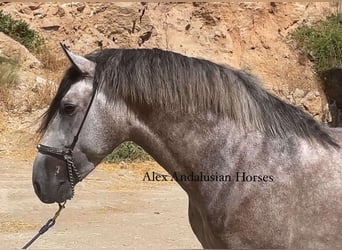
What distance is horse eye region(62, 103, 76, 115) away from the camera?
8.11 ft

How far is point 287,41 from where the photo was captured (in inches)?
503

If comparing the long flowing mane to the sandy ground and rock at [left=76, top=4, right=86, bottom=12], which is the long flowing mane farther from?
rock at [left=76, top=4, right=86, bottom=12]

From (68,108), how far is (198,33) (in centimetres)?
1014

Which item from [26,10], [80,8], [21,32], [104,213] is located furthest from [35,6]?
[104,213]

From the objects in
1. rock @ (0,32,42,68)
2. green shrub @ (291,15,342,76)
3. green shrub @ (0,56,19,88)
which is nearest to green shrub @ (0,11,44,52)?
rock @ (0,32,42,68)

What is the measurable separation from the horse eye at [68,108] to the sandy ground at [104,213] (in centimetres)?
298

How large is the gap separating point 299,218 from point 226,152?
40 cm

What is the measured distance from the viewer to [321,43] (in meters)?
12.6

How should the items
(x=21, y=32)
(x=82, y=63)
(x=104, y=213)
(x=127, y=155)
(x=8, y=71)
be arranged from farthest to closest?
1. (x=21, y=32)
2. (x=8, y=71)
3. (x=127, y=155)
4. (x=104, y=213)
5. (x=82, y=63)

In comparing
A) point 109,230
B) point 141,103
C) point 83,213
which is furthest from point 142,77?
point 83,213

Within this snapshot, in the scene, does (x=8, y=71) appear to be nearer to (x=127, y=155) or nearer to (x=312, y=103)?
(x=127, y=155)

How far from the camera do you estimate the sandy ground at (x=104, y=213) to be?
18.0 ft

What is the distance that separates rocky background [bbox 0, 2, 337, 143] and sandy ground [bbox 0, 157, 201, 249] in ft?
8.91

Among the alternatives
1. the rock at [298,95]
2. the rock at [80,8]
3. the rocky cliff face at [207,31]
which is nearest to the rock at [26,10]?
the rocky cliff face at [207,31]
